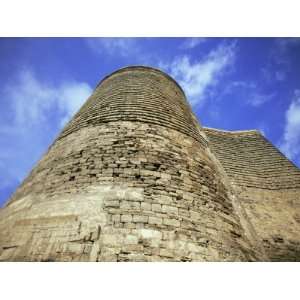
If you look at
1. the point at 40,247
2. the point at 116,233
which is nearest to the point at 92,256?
the point at 116,233

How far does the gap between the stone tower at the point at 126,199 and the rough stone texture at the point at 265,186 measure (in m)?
2.45

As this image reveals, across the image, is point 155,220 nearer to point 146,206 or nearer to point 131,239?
point 146,206

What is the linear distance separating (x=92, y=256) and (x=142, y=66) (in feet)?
20.4

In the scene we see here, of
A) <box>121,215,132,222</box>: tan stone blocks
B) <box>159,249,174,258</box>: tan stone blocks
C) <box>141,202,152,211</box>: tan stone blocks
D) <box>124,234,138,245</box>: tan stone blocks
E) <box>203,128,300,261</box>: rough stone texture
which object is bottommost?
<box>159,249,174,258</box>: tan stone blocks

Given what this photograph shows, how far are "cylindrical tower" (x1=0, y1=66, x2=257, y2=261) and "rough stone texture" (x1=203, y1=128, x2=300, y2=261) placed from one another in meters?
2.54

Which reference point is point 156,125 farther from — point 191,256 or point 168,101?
point 191,256

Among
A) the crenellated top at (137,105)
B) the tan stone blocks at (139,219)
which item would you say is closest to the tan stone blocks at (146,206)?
the tan stone blocks at (139,219)

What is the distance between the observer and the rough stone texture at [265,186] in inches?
291

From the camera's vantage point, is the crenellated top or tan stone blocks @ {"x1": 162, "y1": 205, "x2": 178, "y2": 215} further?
the crenellated top

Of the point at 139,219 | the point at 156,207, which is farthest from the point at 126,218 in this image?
the point at 156,207

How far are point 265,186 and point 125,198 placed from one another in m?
6.64

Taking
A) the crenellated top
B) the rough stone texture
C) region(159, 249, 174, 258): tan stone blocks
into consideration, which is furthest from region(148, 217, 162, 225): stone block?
the rough stone texture

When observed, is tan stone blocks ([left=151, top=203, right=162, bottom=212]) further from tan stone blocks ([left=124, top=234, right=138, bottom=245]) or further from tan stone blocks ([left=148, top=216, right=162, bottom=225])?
tan stone blocks ([left=124, top=234, right=138, bottom=245])

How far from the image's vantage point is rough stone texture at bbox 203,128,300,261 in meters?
7.40
